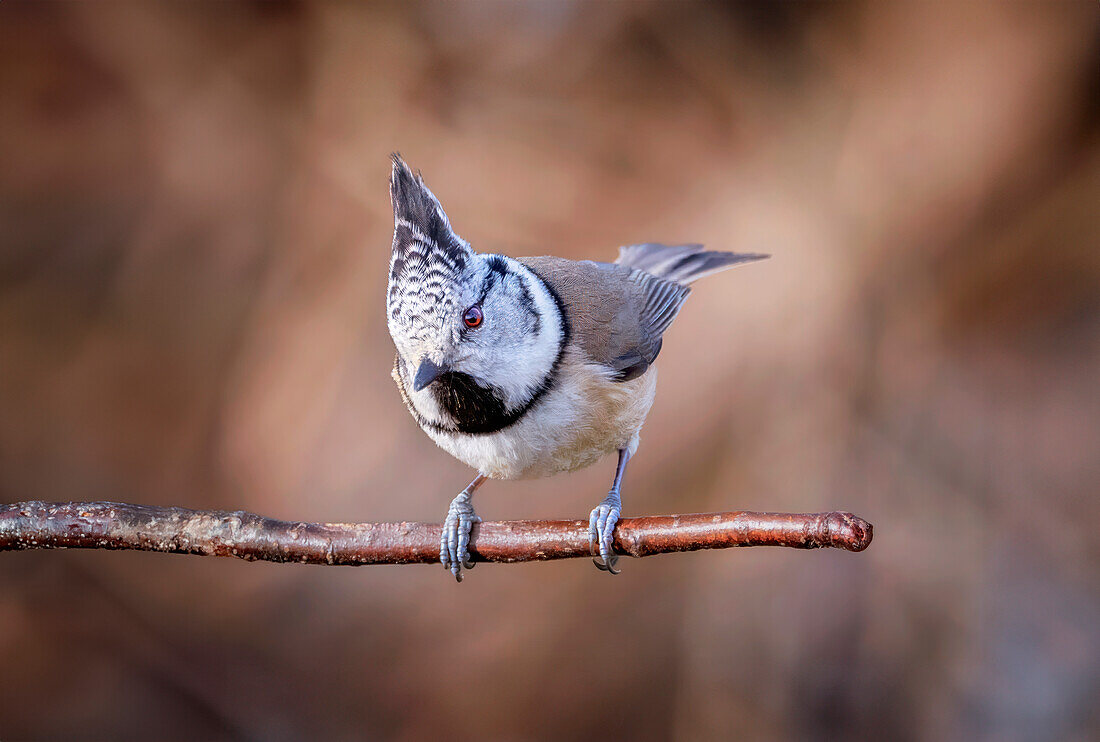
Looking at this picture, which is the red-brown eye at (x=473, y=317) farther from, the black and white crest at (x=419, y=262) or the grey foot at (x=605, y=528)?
the grey foot at (x=605, y=528)

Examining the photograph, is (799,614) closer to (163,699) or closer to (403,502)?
(403,502)

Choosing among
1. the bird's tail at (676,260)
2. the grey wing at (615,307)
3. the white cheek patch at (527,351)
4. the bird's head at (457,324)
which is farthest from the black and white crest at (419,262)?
the bird's tail at (676,260)

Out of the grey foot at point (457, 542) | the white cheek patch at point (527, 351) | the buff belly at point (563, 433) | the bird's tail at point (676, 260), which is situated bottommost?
the grey foot at point (457, 542)

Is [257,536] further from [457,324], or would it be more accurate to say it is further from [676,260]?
[676,260]

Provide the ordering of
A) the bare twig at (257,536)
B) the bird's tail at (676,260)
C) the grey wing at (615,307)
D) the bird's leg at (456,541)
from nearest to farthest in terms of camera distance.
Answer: the bare twig at (257,536) → the bird's leg at (456,541) → the grey wing at (615,307) → the bird's tail at (676,260)

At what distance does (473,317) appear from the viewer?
3.83ft

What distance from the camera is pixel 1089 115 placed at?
2.32 m

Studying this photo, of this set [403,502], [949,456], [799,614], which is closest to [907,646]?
[799,614]

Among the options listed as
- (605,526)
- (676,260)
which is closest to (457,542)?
(605,526)

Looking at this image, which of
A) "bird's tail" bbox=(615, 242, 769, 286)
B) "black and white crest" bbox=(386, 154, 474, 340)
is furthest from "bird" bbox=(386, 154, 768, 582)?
"bird's tail" bbox=(615, 242, 769, 286)

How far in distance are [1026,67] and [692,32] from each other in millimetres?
945

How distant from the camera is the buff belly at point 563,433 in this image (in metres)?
1.26

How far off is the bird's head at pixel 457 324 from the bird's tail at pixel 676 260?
2.01 ft

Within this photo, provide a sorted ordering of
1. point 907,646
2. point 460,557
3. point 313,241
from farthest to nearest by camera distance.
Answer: point 313,241 → point 907,646 → point 460,557
